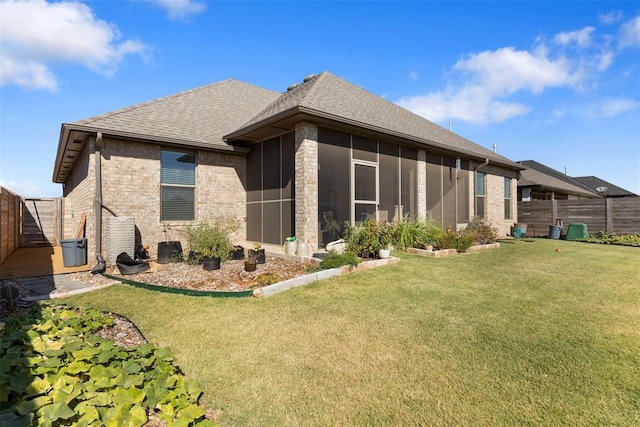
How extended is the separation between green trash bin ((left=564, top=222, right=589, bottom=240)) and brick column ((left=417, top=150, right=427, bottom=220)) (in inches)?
346

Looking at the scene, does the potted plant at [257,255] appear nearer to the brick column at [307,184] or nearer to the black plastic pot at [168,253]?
the brick column at [307,184]

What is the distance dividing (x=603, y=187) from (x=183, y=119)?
42.0 meters

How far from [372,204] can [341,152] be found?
208 centimetres

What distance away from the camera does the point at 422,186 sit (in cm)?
1194

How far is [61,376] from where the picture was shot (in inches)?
96.5

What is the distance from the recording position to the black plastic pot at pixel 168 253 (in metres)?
8.47

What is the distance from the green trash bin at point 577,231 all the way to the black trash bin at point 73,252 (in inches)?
782

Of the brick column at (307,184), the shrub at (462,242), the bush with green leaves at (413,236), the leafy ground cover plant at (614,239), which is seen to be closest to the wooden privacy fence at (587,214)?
the leafy ground cover plant at (614,239)

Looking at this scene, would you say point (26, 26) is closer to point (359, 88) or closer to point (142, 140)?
point (142, 140)

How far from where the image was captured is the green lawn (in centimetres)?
233

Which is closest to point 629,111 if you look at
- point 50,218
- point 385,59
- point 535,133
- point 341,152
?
point 535,133

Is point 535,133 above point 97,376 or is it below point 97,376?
above

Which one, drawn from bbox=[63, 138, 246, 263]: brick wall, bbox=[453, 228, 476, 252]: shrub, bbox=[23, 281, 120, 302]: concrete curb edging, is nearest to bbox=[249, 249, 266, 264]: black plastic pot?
bbox=[63, 138, 246, 263]: brick wall

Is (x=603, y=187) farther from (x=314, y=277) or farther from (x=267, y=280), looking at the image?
(x=267, y=280)
